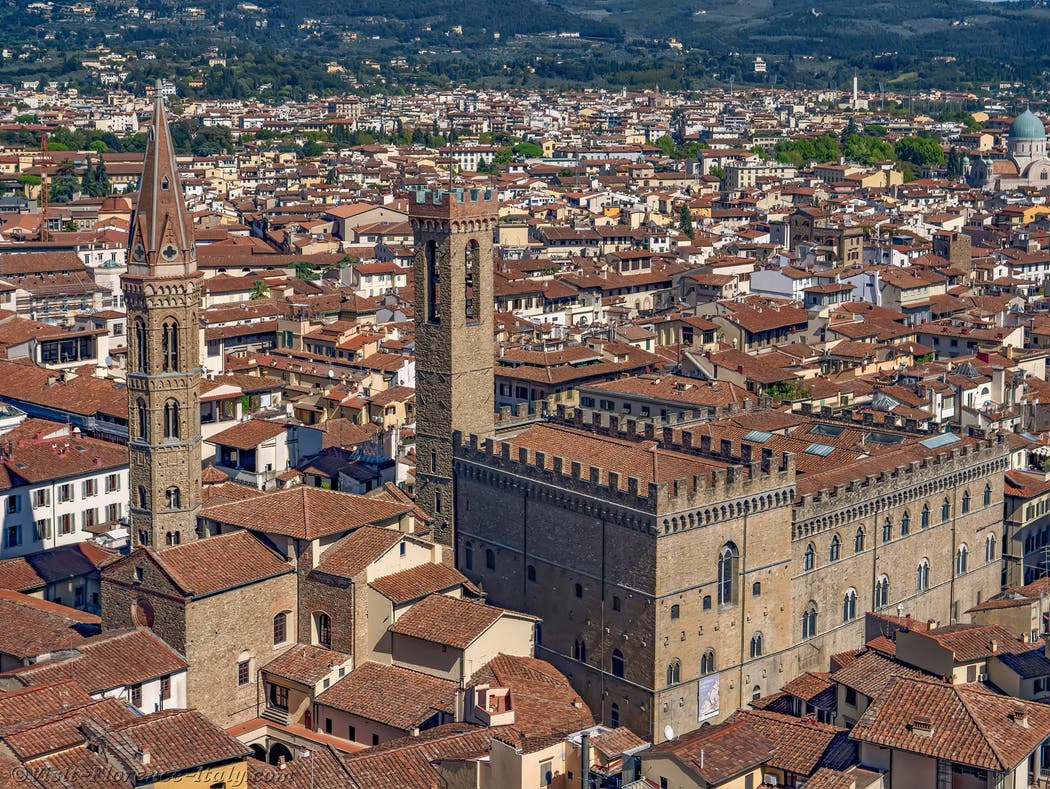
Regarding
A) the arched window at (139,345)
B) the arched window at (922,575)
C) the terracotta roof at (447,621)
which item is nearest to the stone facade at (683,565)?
the arched window at (922,575)

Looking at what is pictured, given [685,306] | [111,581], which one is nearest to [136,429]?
[111,581]

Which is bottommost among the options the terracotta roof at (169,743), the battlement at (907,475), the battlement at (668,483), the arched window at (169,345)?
the terracotta roof at (169,743)

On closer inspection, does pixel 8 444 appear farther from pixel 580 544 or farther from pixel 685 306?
pixel 685 306

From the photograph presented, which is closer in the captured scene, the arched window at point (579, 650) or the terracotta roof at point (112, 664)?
the terracotta roof at point (112, 664)

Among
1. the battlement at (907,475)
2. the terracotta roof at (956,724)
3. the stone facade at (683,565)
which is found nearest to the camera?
the terracotta roof at (956,724)

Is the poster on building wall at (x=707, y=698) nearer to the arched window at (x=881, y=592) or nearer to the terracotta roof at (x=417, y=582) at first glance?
the terracotta roof at (x=417, y=582)

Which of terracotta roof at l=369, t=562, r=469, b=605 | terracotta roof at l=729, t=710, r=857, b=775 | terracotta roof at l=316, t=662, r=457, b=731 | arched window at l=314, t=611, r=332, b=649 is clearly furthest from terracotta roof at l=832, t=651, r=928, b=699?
arched window at l=314, t=611, r=332, b=649

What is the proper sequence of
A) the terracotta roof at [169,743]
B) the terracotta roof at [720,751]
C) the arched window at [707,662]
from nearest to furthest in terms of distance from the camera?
1. the terracotta roof at [169,743]
2. the terracotta roof at [720,751]
3. the arched window at [707,662]

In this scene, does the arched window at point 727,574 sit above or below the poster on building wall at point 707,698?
above
